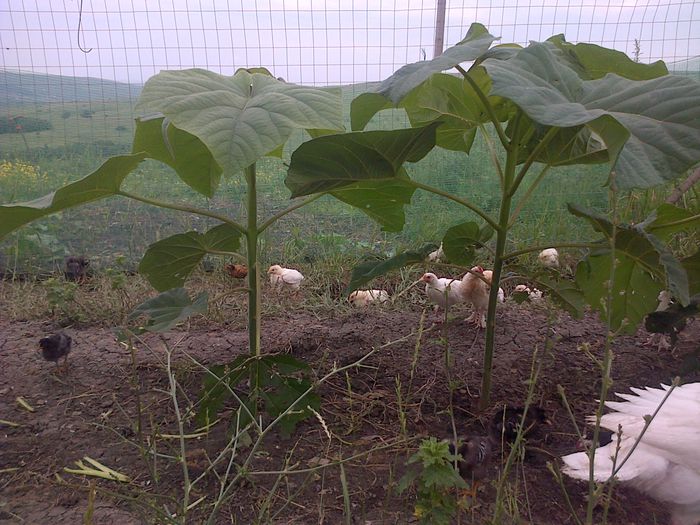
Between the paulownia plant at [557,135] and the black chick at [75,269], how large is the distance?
190cm

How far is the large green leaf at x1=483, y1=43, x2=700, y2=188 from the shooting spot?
30.5 inches

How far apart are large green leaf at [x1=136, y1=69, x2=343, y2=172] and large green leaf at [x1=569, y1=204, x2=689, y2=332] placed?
1.91 ft

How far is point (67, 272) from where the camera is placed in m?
2.62

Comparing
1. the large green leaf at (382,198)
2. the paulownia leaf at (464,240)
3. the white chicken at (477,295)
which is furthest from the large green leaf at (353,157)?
the white chicken at (477,295)

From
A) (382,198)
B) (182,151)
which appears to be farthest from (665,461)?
(182,151)

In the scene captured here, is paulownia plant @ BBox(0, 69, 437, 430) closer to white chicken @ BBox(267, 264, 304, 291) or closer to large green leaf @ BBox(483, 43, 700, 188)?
large green leaf @ BBox(483, 43, 700, 188)

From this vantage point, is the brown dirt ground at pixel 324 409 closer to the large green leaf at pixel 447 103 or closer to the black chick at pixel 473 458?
the black chick at pixel 473 458

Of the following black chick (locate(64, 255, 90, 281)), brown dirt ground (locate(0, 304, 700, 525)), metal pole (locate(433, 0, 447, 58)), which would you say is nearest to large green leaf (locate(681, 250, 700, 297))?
brown dirt ground (locate(0, 304, 700, 525))

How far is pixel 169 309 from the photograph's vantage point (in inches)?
44.2

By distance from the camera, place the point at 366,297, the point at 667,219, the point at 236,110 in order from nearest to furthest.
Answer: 1. the point at 236,110
2. the point at 667,219
3. the point at 366,297

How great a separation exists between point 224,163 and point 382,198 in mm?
587

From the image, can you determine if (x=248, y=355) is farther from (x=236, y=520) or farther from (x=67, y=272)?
(x=67, y=272)

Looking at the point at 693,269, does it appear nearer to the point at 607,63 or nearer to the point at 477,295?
the point at 607,63

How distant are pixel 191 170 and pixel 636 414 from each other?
46.9 inches
